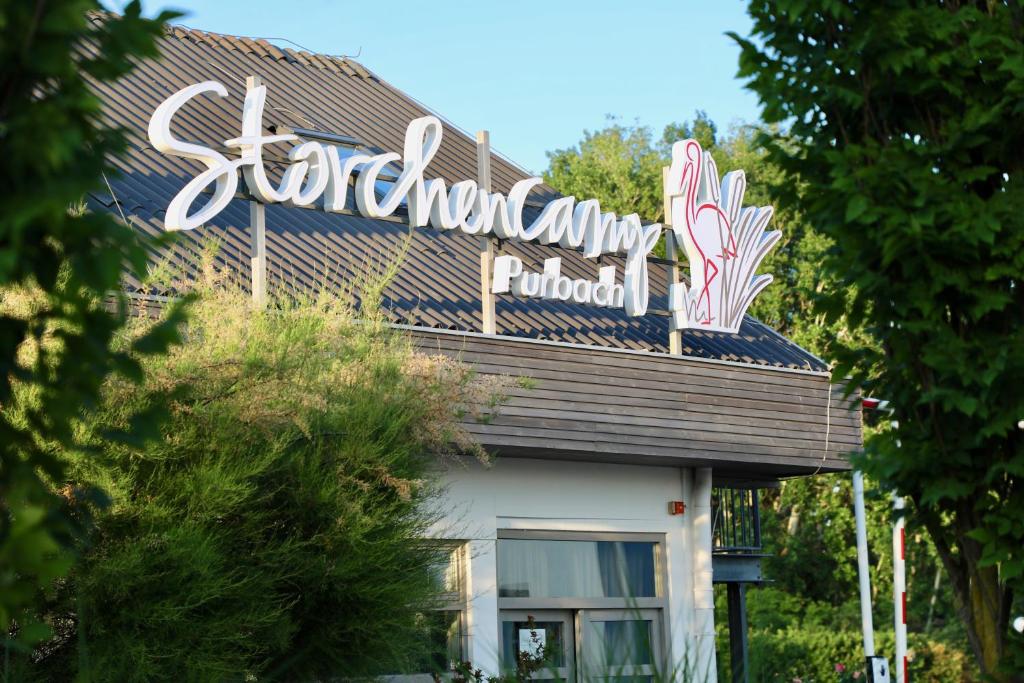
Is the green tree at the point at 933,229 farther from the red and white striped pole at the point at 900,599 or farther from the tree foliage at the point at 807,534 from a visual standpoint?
the tree foliage at the point at 807,534

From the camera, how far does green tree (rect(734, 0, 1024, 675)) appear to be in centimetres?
516

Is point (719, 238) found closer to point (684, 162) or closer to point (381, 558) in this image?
point (684, 162)

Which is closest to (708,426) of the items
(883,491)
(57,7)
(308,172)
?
(308,172)

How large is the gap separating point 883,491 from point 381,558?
4.72 meters

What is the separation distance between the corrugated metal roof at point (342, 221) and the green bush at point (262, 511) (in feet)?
6.60

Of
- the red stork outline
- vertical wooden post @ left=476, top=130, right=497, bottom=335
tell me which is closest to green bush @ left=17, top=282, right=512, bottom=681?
vertical wooden post @ left=476, top=130, right=497, bottom=335

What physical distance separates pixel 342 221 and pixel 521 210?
2.17 meters

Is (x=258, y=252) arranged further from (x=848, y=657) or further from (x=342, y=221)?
(x=848, y=657)

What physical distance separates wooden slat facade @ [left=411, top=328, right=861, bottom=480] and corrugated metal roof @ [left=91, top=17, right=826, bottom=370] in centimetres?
55

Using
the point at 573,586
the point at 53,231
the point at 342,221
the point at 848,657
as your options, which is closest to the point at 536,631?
the point at 573,586

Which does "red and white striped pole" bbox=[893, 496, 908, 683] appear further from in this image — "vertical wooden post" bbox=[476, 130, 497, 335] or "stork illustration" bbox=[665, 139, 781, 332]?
"vertical wooden post" bbox=[476, 130, 497, 335]

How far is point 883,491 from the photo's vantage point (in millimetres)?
5551

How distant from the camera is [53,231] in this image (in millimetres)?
2568

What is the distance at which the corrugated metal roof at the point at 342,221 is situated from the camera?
13.9 meters
